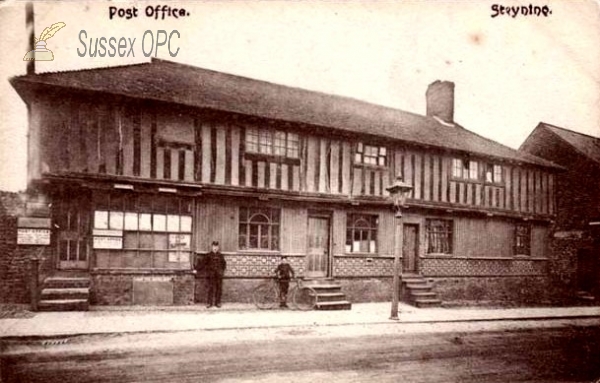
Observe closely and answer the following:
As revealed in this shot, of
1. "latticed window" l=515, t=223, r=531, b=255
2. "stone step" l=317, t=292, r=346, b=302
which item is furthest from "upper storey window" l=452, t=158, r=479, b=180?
"stone step" l=317, t=292, r=346, b=302

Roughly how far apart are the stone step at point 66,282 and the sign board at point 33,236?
3.27 feet

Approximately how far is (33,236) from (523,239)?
58.7 feet

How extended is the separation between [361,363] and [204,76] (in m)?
12.2

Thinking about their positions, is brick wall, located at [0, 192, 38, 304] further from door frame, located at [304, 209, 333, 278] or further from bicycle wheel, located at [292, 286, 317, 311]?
door frame, located at [304, 209, 333, 278]

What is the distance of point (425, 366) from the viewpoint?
22.8ft

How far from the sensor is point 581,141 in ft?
72.5

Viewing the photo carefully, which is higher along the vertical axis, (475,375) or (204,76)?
(204,76)

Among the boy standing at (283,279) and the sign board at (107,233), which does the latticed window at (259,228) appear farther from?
the sign board at (107,233)

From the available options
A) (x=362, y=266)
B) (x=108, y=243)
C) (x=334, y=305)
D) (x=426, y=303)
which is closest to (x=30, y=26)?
(x=108, y=243)

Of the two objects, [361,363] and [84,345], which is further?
[84,345]

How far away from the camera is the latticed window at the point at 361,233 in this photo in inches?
591

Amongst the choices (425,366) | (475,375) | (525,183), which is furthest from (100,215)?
(525,183)

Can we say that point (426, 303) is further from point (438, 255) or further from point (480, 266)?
point (480, 266)

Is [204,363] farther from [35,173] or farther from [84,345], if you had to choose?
[35,173]
